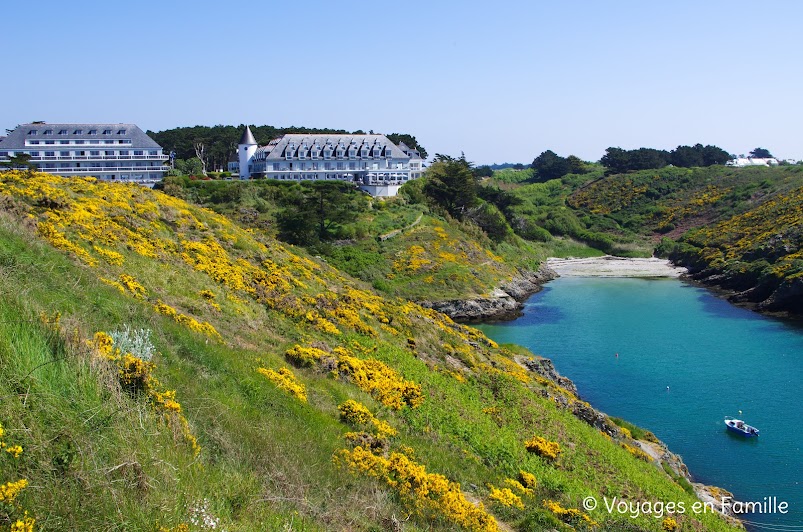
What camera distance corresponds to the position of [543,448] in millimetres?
20750

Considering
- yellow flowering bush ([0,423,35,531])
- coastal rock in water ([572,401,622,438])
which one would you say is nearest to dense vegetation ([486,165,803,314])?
coastal rock in water ([572,401,622,438])

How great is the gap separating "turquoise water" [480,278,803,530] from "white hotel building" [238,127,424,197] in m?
41.7

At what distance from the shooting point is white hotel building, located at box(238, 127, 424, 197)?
98.8 m

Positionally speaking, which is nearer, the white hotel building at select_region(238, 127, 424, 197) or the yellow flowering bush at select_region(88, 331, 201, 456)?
the yellow flowering bush at select_region(88, 331, 201, 456)

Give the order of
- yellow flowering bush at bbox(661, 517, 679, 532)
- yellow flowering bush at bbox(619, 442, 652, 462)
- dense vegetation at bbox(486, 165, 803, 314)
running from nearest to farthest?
yellow flowering bush at bbox(661, 517, 679, 532), yellow flowering bush at bbox(619, 442, 652, 462), dense vegetation at bbox(486, 165, 803, 314)

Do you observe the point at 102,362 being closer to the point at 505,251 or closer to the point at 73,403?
the point at 73,403

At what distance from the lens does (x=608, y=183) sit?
477ft

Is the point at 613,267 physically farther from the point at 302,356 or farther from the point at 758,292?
the point at 302,356

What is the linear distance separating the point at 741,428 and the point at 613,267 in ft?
218

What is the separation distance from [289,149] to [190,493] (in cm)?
9619

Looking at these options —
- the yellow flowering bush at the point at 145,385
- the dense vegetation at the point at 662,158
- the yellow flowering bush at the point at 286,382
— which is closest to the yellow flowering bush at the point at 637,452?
the yellow flowering bush at the point at 286,382

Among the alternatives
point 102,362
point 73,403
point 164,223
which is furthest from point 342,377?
point 164,223

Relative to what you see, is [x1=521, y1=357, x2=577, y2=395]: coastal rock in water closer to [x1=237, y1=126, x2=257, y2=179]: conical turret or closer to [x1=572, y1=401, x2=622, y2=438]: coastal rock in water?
[x1=572, y1=401, x2=622, y2=438]: coastal rock in water

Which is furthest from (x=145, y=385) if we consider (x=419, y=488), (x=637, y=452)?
(x=637, y=452)
